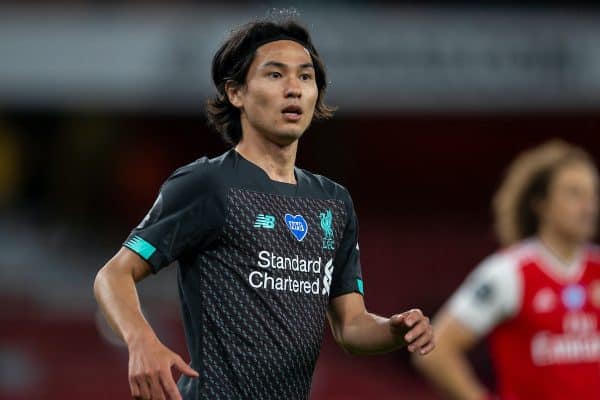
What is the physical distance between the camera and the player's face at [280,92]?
3311 millimetres

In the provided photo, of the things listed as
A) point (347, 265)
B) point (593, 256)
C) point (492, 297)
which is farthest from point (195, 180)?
point (593, 256)

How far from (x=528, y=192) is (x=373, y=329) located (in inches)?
90.9

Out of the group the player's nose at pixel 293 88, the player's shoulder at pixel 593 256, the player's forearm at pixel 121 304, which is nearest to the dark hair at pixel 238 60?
the player's nose at pixel 293 88

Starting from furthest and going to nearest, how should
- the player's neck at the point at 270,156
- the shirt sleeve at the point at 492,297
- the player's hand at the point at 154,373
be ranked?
the shirt sleeve at the point at 492,297
the player's neck at the point at 270,156
the player's hand at the point at 154,373

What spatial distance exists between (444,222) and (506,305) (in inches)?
469

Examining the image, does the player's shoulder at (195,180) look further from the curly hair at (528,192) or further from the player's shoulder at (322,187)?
the curly hair at (528,192)

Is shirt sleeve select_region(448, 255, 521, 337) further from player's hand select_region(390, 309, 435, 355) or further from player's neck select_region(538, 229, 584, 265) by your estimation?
player's hand select_region(390, 309, 435, 355)

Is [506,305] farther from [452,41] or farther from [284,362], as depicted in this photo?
[452,41]

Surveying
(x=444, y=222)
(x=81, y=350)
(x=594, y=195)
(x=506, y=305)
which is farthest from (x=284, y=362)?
(x=444, y=222)

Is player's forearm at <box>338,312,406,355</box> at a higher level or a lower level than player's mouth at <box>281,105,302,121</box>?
lower

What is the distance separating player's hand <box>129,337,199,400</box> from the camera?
2748mm

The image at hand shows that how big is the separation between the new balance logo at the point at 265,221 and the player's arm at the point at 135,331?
13.0 inches

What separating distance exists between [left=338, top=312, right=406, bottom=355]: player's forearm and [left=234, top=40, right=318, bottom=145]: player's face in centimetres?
56

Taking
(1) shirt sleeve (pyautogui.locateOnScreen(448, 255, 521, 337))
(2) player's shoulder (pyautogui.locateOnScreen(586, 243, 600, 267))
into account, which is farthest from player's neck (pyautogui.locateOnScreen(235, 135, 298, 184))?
(2) player's shoulder (pyautogui.locateOnScreen(586, 243, 600, 267))
